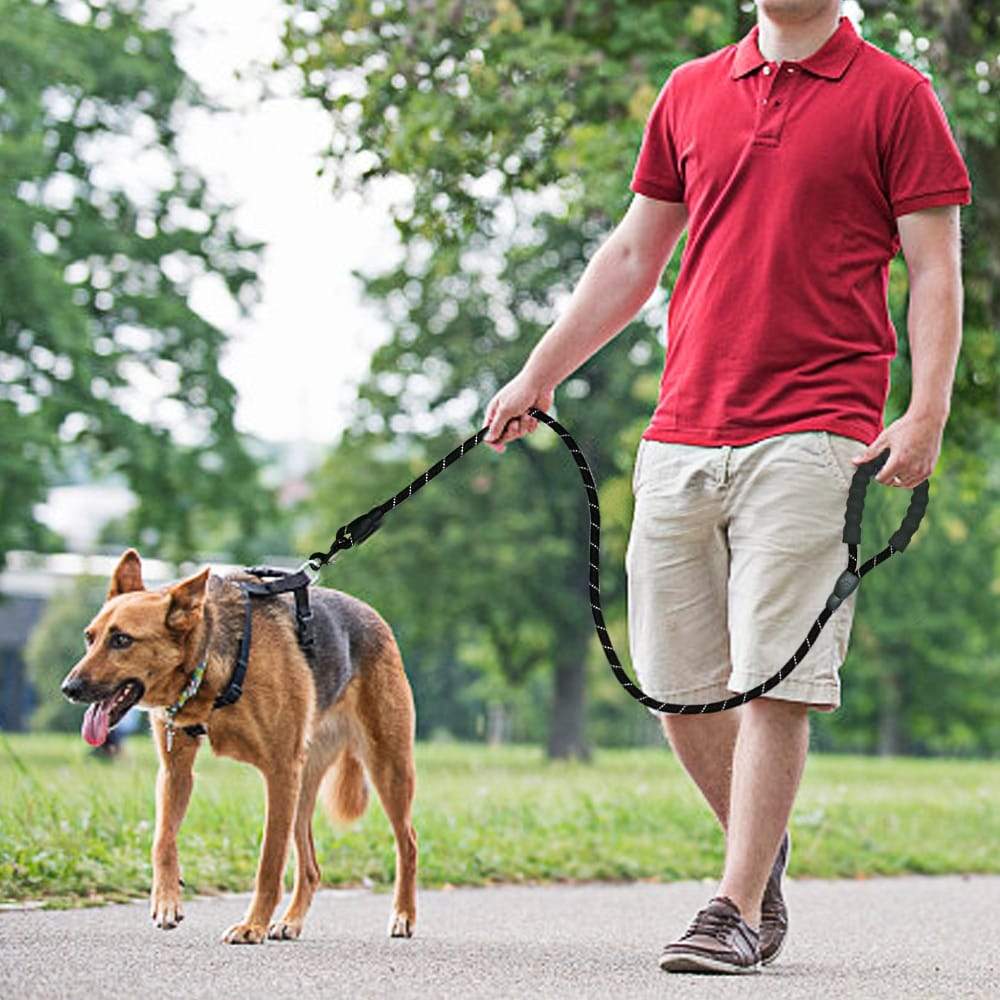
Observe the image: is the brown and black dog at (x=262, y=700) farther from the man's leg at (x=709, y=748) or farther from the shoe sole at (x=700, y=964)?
the shoe sole at (x=700, y=964)

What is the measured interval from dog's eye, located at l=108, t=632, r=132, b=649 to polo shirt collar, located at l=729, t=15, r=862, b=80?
81.0 inches

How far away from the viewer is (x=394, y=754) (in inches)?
239

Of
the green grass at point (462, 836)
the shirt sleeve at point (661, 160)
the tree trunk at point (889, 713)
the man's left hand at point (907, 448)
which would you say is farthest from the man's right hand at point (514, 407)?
the tree trunk at point (889, 713)

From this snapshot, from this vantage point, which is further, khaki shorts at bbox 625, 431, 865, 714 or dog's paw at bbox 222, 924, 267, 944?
dog's paw at bbox 222, 924, 267, 944

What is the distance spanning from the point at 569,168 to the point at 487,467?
23843mm

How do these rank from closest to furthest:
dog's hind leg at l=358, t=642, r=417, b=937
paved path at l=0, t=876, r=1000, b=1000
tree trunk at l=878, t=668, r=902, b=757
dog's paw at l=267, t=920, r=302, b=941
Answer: paved path at l=0, t=876, r=1000, b=1000
dog's paw at l=267, t=920, r=302, b=941
dog's hind leg at l=358, t=642, r=417, b=937
tree trunk at l=878, t=668, r=902, b=757

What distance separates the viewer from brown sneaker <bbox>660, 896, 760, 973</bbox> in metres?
4.93

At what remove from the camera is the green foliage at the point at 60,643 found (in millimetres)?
44688

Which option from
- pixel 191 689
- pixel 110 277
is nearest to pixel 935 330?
pixel 191 689

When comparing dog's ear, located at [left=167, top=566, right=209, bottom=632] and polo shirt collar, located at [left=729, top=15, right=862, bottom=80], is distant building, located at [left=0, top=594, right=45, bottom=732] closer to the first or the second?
dog's ear, located at [left=167, top=566, right=209, bottom=632]

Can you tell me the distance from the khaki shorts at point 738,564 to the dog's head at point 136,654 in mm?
1140

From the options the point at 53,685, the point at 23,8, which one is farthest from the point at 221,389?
the point at 53,685

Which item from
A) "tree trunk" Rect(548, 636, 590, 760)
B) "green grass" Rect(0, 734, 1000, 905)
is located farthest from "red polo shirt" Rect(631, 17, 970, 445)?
"tree trunk" Rect(548, 636, 590, 760)

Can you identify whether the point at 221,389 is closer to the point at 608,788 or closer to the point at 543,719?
the point at 608,788
